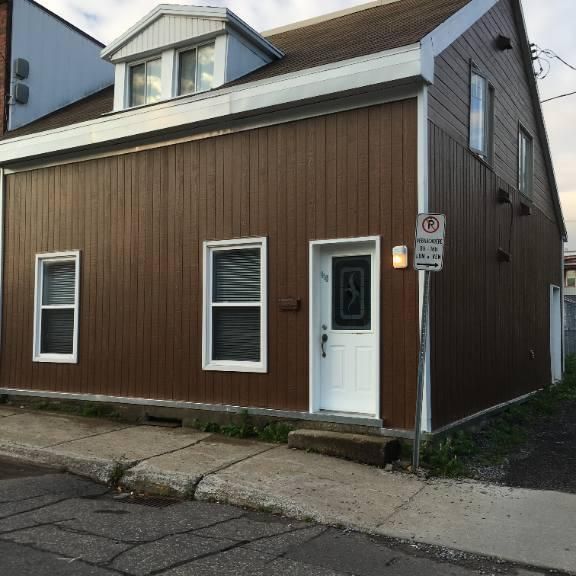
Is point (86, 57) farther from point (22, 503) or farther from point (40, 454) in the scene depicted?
point (22, 503)

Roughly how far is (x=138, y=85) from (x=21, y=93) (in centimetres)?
320

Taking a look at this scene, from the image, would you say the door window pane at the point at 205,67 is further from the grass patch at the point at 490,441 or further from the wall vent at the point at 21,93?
the grass patch at the point at 490,441

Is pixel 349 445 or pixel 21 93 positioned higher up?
pixel 21 93

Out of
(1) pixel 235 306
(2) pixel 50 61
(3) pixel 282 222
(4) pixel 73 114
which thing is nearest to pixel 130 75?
(4) pixel 73 114

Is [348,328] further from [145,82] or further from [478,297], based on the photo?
[145,82]

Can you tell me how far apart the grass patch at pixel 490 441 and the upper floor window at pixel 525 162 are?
12.8ft

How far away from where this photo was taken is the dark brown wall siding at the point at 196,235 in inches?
297

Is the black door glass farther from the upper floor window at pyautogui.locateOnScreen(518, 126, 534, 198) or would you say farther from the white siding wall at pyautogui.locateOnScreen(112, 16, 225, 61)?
the upper floor window at pyautogui.locateOnScreen(518, 126, 534, 198)

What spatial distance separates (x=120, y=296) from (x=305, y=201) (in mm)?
3370

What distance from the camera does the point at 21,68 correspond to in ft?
40.2

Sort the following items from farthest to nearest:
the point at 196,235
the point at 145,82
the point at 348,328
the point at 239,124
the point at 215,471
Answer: the point at 145,82
the point at 196,235
the point at 239,124
the point at 348,328
the point at 215,471

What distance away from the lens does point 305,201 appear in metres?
8.16

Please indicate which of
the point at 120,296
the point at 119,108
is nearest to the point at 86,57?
the point at 119,108

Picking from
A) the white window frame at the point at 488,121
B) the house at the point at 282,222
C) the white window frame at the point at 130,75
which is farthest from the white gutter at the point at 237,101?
the white window frame at the point at 488,121
